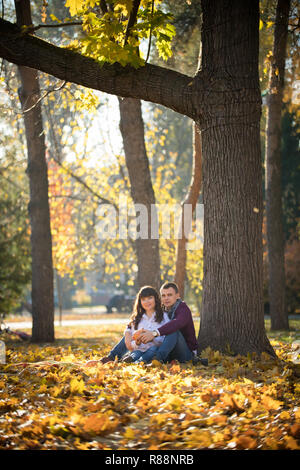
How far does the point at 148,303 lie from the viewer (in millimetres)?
7250

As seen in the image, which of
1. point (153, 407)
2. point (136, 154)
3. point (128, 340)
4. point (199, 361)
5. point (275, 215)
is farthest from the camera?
point (275, 215)

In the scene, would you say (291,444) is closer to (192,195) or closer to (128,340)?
(128,340)

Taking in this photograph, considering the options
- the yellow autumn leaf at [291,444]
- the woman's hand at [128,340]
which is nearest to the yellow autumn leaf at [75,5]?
the woman's hand at [128,340]

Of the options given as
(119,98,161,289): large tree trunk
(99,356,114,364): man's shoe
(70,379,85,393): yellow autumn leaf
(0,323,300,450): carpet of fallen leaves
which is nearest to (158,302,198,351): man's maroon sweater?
(0,323,300,450): carpet of fallen leaves

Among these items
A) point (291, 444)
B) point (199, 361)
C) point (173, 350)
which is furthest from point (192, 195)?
point (291, 444)

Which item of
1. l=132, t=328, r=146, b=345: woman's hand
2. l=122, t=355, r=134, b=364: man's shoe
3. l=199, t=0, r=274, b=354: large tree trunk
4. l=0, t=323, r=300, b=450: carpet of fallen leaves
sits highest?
l=199, t=0, r=274, b=354: large tree trunk

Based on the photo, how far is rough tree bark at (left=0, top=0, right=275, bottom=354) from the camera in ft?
22.4

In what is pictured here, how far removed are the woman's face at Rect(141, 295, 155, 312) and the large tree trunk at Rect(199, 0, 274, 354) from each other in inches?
29.9

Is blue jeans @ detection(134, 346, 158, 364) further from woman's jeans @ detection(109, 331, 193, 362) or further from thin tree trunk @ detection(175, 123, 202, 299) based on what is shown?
thin tree trunk @ detection(175, 123, 202, 299)

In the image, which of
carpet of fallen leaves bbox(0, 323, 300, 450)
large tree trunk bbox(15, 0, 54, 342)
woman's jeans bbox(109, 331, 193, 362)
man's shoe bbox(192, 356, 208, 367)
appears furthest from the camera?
large tree trunk bbox(15, 0, 54, 342)

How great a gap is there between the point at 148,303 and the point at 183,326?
57 centimetres

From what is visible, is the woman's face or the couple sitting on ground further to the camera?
the woman's face

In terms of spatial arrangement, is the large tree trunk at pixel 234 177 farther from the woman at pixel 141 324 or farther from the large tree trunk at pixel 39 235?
the large tree trunk at pixel 39 235
